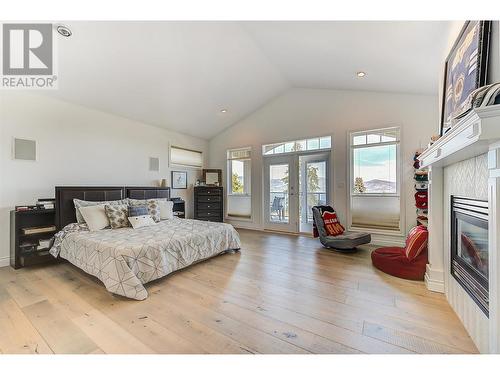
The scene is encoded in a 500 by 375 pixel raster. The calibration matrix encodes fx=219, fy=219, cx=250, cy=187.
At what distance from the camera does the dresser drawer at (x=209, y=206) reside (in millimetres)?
5527

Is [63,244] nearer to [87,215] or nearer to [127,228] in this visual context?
[87,215]

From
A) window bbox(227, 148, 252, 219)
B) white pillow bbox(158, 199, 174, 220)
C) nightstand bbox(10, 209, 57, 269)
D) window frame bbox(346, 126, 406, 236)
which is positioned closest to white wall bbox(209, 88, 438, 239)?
window frame bbox(346, 126, 406, 236)

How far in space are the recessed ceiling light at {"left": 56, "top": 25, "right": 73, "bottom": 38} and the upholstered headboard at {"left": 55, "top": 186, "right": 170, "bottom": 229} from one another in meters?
2.04

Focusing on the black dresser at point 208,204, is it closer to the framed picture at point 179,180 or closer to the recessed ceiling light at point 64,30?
the framed picture at point 179,180

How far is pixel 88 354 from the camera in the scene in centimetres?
139

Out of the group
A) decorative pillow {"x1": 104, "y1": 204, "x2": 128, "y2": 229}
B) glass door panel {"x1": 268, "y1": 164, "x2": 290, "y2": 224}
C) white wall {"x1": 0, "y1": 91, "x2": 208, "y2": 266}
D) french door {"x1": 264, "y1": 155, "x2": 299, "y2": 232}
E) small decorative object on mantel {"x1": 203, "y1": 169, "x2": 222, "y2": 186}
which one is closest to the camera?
white wall {"x1": 0, "y1": 91, "x2": 208, "y2": 266}

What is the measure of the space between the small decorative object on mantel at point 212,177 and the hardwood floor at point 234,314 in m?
3.20

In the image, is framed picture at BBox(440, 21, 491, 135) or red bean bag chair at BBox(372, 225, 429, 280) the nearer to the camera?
framed picture at BBox(440, 21, 491, 135)

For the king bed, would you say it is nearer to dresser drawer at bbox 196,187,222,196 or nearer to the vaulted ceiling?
the vaulted ceiling

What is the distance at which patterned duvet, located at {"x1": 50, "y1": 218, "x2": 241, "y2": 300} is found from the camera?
2121 mm

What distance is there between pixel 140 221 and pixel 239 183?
3.08m

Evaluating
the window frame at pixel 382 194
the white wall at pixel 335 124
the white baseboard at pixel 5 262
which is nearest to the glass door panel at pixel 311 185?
the white wall at pixel 335 124
